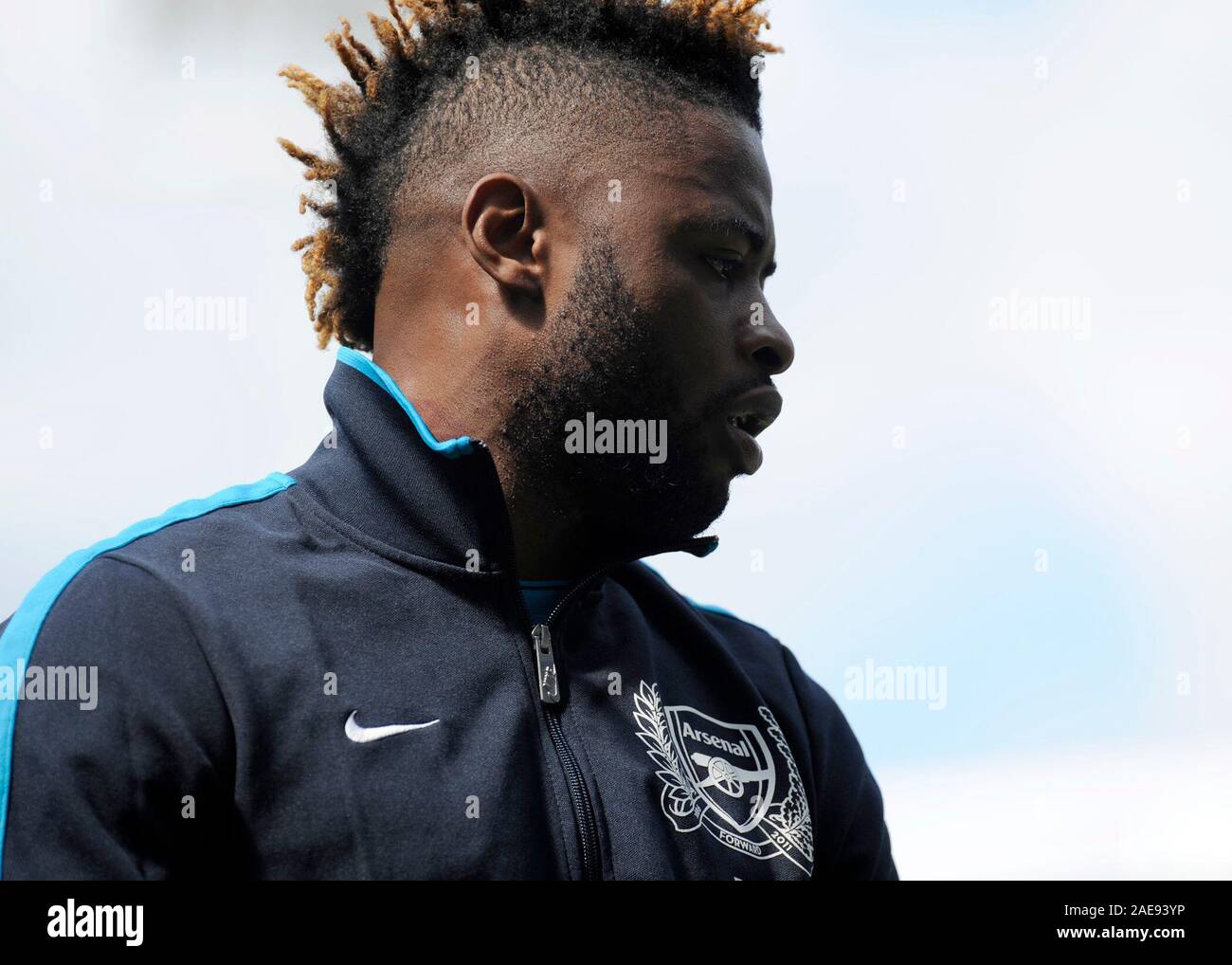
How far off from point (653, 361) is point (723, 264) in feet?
1.16

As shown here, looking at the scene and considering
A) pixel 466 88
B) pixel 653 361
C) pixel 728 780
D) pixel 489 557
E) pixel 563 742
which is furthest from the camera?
pixel 466 88

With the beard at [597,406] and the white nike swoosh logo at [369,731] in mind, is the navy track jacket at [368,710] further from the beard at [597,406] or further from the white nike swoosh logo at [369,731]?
the beard at [597,406]

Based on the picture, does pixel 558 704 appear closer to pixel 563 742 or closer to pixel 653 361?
pixel 563 742

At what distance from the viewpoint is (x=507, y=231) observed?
3.97 meters

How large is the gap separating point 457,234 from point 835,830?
79.9 inches

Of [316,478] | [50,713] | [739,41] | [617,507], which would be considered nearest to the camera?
[50,713]

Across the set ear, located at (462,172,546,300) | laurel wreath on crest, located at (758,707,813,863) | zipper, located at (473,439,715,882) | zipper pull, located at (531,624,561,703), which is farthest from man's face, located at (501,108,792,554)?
laurel wreath on crest, located at (758,707,813,863)

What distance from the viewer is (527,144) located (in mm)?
4023

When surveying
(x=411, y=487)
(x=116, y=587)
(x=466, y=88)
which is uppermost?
(x=466, y=88)

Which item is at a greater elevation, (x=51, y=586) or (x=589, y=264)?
(x=589, y=264)

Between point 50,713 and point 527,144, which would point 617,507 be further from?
point 50,713

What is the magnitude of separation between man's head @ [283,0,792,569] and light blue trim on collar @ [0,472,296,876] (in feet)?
1.84

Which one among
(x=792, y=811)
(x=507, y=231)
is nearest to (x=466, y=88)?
(x=507, y=231)
